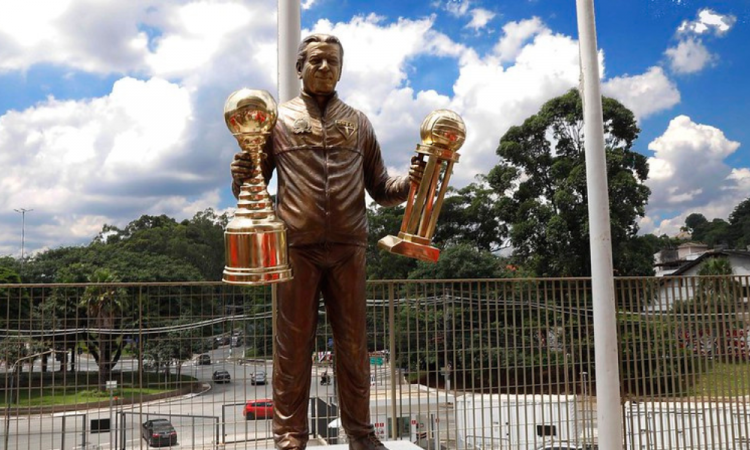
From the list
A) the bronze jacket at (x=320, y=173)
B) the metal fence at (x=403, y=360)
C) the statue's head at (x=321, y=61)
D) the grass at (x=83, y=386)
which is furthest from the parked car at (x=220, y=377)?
the statue's head at (x=321, y=61)

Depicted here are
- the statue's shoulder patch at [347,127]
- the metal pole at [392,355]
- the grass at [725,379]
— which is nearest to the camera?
the statue's shoulder patch at [347,127]

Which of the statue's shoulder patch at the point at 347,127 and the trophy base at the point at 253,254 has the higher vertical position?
the statue's shoulder patch at the point at 347,127

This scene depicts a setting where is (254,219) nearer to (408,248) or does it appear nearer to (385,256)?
(408,248)

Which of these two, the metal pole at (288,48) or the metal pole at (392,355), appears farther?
the metal pole at (392,355)

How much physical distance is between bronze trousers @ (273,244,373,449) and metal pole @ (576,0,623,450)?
3238 millimetres

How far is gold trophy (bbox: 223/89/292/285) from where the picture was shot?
235 centimetres

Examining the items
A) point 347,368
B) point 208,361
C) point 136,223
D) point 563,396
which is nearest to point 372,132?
point 347,368

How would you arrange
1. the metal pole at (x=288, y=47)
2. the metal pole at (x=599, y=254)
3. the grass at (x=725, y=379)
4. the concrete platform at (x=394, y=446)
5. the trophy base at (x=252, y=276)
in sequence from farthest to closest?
the grass at (x=725, y=379) → the metal pole at (x=599, y=254) → the metal pole at (x=288, y=47) → the concrete platform at (x=394, y=446) → the trophy base at (x=252, y=276)

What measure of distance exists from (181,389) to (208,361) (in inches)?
12.1

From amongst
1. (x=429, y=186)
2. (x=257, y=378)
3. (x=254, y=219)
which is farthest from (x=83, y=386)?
(x=429, y=186)

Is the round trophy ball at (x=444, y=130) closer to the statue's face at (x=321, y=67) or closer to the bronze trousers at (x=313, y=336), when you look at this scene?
the statue's face at (x=321, y=67)

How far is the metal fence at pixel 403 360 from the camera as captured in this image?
15.2 ft

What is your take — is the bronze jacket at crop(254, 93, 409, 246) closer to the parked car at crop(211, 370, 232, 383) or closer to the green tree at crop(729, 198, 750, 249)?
the parked car at crop(211, 370, 232, 383)

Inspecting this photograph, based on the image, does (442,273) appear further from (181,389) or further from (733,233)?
(733,233)
